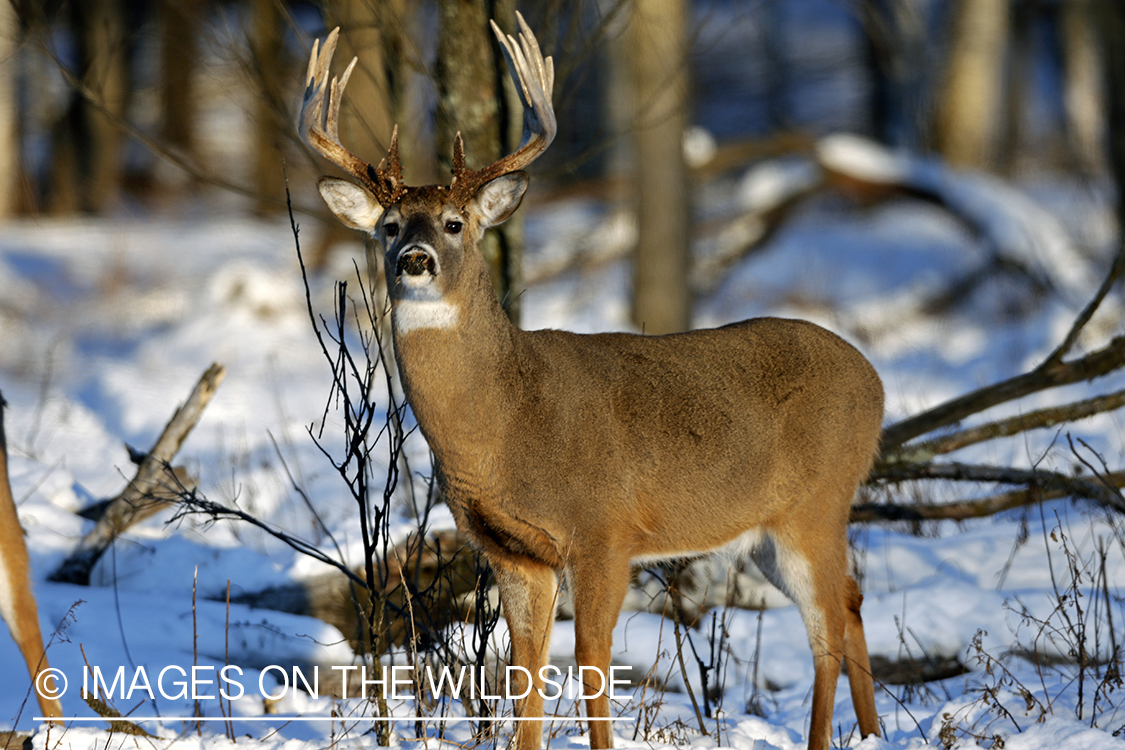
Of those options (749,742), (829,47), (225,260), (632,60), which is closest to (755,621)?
(749,742)

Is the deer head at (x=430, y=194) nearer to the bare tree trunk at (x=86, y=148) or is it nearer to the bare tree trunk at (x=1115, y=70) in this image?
the bare tree trunk at (x=1115, y=70)

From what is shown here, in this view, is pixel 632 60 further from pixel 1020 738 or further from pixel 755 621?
pixel 1020 738

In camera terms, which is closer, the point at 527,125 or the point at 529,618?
the point at 529,618

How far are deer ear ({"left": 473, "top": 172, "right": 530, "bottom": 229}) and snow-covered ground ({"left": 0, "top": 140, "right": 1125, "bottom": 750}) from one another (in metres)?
1.54

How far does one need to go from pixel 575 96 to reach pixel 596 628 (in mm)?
6655

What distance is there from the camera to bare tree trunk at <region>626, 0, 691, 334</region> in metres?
11.3

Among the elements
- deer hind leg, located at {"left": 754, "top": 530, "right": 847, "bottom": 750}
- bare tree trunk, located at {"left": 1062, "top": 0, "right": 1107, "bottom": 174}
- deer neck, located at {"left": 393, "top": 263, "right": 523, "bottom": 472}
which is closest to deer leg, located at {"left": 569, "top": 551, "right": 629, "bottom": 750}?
deer neck, located at {"left": 393, "top": 263, "right": 523, "bottom": 472}

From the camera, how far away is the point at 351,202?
14.8ft

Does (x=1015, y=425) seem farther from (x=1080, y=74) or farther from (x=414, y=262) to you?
(x=1080, y=74)

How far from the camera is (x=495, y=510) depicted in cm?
418

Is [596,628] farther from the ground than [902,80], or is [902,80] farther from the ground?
[902,80]

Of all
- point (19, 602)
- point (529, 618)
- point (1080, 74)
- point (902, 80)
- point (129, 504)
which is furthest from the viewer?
point (1080, 74)
